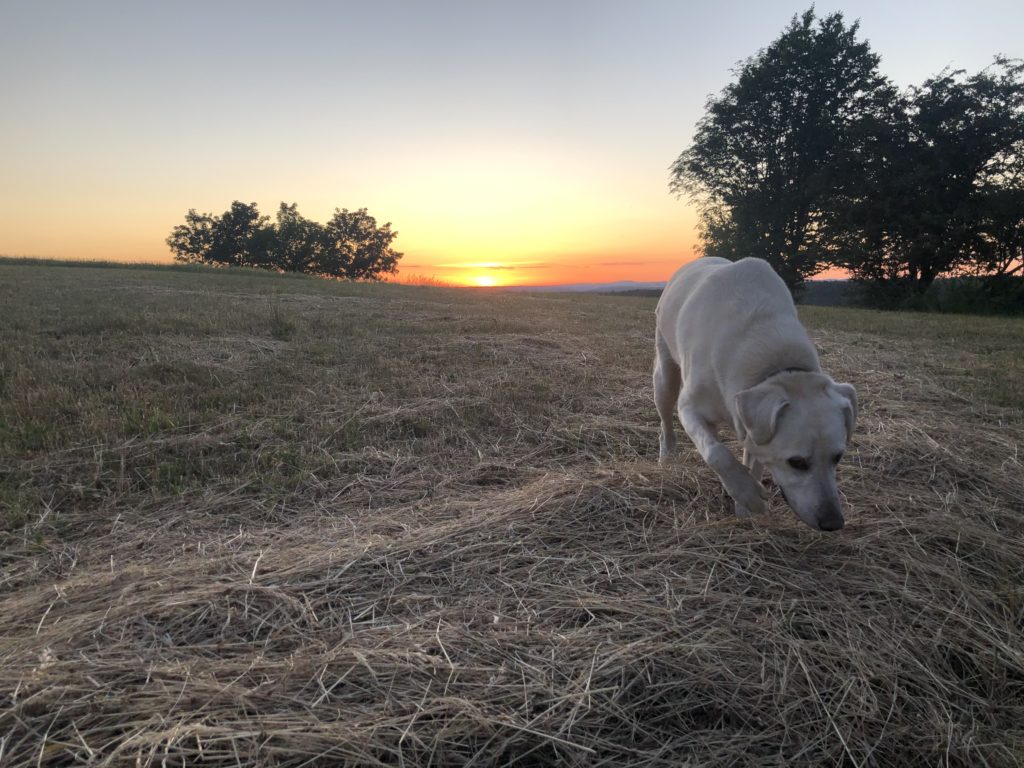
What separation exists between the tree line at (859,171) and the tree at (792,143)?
6 cm

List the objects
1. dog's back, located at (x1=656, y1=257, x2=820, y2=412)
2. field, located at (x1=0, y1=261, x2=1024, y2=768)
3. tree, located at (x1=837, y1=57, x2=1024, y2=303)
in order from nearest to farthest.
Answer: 1. field, located at (x1=0, y1=261, x2=1024, y2=768)
2. dog's back, located at (x1=656, y1=257, x2=820, y2=412)
3. tree, located at (x1=837, y1=57, x2=1024, y2=303)

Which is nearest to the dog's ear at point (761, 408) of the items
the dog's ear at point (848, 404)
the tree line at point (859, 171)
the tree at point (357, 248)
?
the dog's ear at point (848, 404)

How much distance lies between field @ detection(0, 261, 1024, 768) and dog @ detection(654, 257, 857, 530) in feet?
0.94

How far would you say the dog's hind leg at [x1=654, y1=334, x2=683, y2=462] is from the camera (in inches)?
178

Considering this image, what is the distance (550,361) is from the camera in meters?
7.66

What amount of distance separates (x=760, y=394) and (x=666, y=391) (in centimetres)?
165

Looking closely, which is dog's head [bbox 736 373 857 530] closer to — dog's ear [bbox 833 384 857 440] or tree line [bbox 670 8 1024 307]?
dog's ear [bbox 833 384 857 440]

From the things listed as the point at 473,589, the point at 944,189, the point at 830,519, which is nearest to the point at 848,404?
the point at 830,519

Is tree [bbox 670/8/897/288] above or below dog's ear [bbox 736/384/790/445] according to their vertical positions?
above

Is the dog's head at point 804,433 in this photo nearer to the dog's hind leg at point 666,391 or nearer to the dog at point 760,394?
the dog at point 760,394

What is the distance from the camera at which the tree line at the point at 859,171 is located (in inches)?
942

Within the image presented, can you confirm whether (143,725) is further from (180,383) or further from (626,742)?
(180,383)

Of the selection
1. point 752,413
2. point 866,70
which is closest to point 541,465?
point 752,413

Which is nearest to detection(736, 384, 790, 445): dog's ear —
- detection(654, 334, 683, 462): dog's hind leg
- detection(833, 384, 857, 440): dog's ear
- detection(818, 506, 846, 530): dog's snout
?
detection(833, 384, 857, 440): dog's ear
